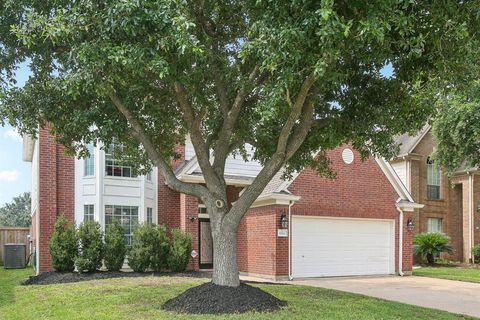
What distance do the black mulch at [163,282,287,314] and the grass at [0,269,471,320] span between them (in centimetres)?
30

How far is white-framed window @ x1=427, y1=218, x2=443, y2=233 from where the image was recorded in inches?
985

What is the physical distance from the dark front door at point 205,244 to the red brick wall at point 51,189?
4675 millimetres

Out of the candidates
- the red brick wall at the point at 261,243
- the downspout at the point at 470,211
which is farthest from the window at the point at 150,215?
the downspout at the point at 470,211

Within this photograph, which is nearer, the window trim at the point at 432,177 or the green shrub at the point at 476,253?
the green shrub at the point at 476,253

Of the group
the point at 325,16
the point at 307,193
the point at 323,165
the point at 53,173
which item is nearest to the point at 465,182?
the point at 307,193

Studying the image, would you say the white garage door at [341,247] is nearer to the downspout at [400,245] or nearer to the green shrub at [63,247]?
the downspout at [400,245]

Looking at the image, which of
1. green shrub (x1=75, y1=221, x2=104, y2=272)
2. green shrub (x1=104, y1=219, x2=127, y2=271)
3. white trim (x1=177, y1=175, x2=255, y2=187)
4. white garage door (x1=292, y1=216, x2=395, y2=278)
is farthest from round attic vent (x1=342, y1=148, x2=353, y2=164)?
green shrub (x1=75, y1=221, x2=104, y2=272)

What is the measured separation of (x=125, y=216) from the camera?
16.7 m

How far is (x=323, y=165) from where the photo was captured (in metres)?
11.8

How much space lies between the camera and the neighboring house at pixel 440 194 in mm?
24469

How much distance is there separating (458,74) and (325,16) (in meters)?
3.72

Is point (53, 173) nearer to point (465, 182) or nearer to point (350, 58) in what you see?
point (350, 58)

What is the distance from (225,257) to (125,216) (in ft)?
27.5

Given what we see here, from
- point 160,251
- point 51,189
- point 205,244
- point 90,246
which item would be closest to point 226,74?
point 160,251
